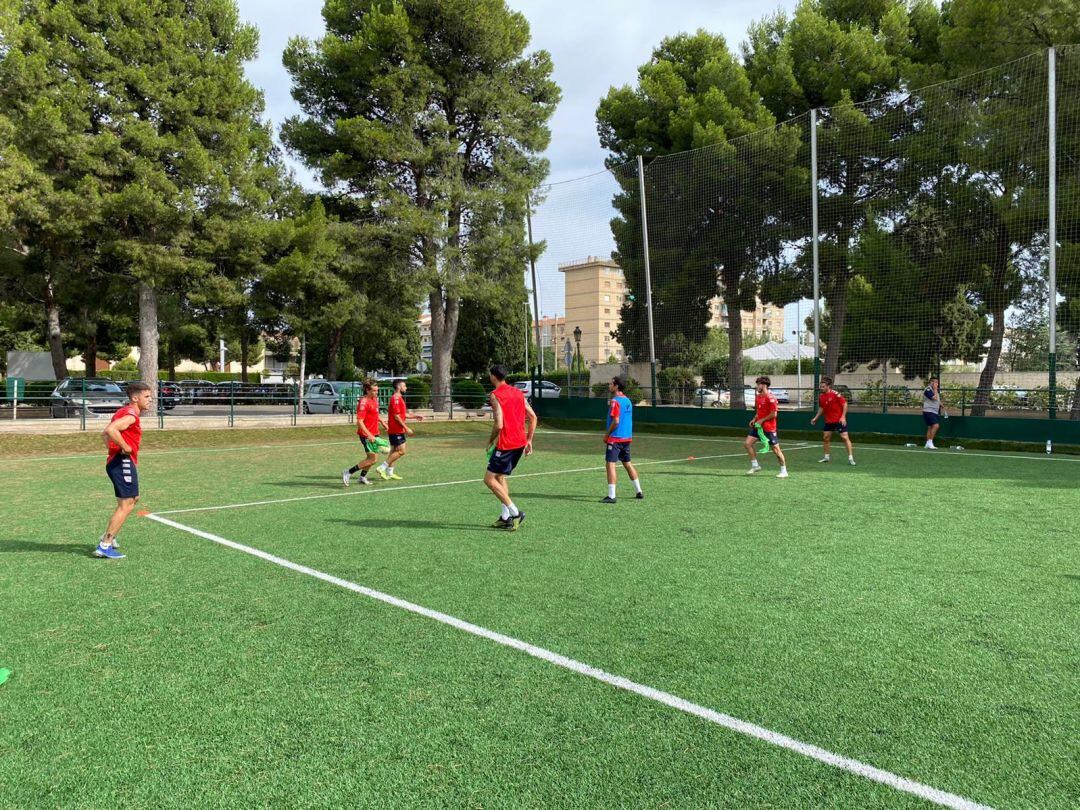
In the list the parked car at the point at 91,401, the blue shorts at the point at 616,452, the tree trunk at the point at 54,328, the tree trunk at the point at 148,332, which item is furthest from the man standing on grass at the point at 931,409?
the tree trunk at the point at 54,328

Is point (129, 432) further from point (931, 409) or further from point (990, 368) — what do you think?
point (990, 368)

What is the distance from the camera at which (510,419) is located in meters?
8.18

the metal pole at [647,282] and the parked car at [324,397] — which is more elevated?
the metal pole at [647,282]

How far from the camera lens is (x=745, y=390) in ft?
79.3

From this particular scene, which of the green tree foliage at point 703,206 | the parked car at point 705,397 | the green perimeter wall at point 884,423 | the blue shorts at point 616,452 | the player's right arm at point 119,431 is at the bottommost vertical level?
the green perimeter wall at point 884,423

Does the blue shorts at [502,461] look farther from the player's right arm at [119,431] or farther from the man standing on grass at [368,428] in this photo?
the man standing on grass at [368,428]

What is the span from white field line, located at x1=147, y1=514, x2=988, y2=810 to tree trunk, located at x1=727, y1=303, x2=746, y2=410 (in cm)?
1965

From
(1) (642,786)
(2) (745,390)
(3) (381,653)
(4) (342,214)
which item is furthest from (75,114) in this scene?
(1) (642,786)

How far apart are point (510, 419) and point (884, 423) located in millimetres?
15970

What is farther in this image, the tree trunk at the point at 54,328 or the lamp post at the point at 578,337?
the tree trunk at the point at 54,328

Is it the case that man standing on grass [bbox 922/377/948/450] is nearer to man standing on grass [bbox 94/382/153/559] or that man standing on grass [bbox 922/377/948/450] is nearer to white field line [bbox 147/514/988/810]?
white field line [bbox 147/514/988/810]

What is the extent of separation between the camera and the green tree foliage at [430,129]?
94.1ft

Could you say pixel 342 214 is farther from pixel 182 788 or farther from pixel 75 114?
pixel 182 788

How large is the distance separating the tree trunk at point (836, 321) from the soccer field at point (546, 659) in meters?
13.0
